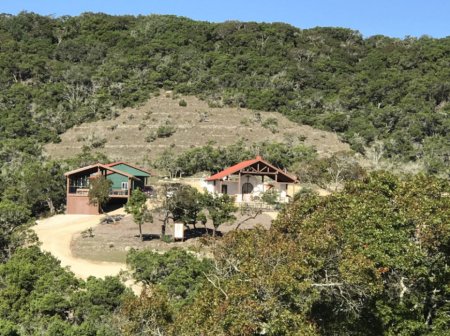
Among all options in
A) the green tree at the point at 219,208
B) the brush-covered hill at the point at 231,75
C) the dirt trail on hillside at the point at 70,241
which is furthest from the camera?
the brush-covered hill at the point at 231,75

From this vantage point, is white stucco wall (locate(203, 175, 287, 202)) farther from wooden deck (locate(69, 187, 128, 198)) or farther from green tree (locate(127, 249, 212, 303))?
green tree (locate(127, 249, 212, 303))

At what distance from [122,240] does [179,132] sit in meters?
43.4

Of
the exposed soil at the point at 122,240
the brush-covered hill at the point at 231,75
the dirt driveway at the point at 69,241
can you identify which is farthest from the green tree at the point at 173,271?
the brush-covered hill at the point at 231,75

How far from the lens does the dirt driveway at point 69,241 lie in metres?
26.0

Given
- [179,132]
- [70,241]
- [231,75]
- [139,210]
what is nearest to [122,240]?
[139,210]

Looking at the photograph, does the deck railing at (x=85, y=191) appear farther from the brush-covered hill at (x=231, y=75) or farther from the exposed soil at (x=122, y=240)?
the brush-covered hill at (x=231, y=75)

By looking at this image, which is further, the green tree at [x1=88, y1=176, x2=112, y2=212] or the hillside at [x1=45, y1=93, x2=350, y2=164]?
the hillside at [x1=45, y1=93, x2=350, y2=164]

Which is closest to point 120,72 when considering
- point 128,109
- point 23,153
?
point 128,109

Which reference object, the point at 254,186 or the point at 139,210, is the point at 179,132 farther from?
the point at 139,210

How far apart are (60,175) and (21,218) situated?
1797 cm

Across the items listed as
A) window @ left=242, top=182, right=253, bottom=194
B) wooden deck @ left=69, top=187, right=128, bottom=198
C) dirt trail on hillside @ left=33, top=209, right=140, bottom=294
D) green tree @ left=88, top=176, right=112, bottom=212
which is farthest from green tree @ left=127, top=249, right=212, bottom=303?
window @ left=242, top=182, right=253, bottom=194

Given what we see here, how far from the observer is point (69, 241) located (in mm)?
32781

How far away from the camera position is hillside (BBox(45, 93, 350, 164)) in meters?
70.0

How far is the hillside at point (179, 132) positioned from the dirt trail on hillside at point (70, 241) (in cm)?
2514
